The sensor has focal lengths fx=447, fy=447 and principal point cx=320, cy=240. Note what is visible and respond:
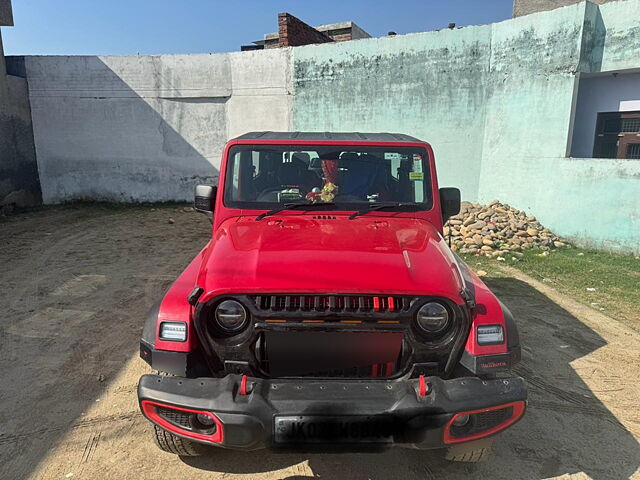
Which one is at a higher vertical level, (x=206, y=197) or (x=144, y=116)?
(x=144, y=116)

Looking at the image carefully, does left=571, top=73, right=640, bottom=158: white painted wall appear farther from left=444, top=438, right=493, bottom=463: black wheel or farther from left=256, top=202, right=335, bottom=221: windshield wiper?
left=444, top=438, right=493, bottom=463: black wheel

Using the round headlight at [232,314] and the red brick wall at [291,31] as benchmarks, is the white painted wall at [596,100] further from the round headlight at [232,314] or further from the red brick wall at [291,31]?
the round headlight at [232,314]

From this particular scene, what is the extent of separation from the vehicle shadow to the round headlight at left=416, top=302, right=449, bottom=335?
0.78 meters

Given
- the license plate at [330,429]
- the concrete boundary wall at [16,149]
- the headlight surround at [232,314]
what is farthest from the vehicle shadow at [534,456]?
the concrete boundary wall at [16,149]

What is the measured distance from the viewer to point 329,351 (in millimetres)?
2227

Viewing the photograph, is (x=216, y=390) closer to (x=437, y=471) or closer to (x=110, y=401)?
(x=437, y=471)

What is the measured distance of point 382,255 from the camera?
2.46 meters

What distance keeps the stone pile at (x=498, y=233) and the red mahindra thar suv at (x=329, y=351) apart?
17.2ft

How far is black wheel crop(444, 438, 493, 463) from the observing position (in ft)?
6.94

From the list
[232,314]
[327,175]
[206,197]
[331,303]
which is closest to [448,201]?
[327,175]

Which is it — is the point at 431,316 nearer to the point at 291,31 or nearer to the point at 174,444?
the point at 174,444

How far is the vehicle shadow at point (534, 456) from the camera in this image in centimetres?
258

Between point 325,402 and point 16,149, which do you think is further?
point 16,149

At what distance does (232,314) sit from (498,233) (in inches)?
271
